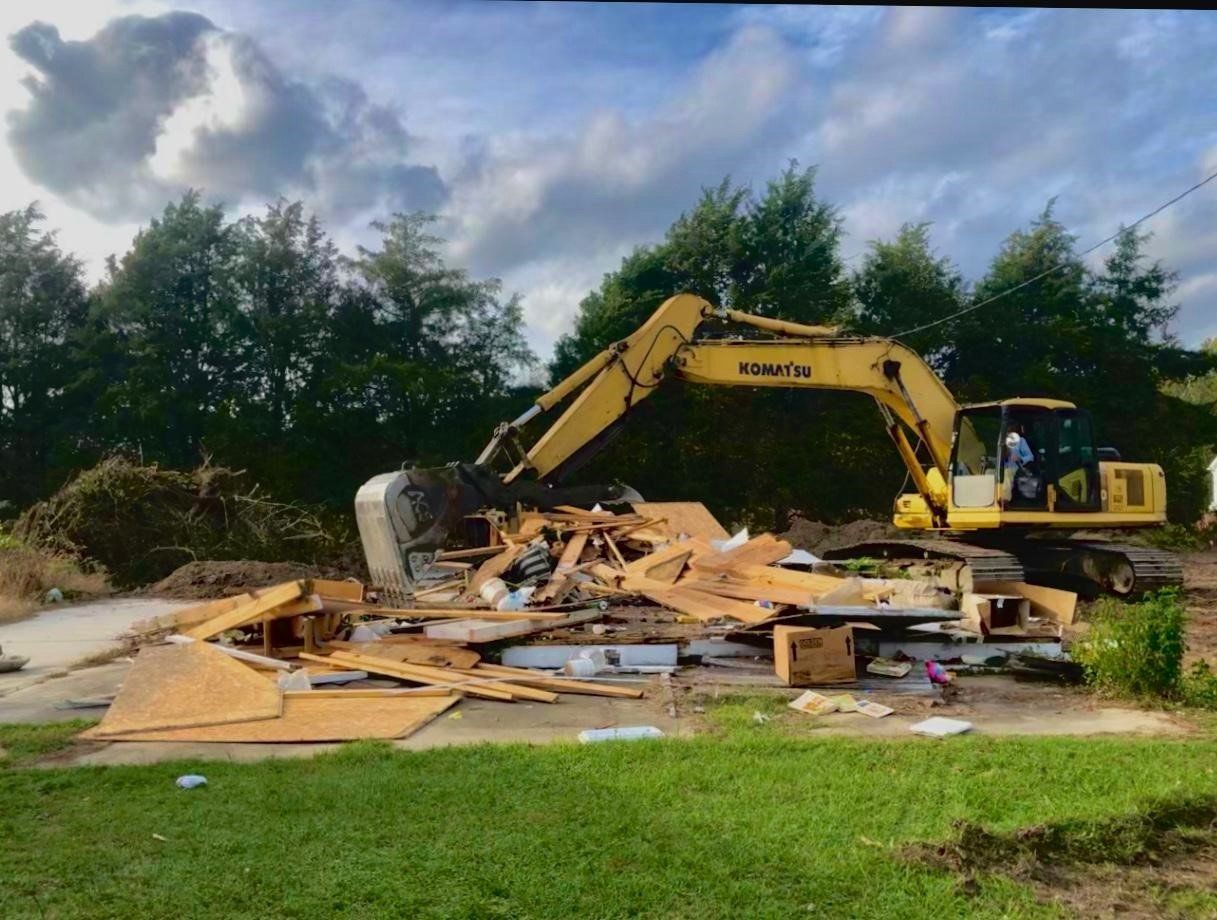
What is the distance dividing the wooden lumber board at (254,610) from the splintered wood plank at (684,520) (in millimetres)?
5325

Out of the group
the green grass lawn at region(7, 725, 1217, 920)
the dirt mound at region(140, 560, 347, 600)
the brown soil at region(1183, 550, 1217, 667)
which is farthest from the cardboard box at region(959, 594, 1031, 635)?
the dirt mound at region(140, 560, 347, 600)

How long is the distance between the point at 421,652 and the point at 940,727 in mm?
4476

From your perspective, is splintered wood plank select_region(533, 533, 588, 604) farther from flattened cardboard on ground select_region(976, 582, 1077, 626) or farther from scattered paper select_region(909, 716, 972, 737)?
flattened cardboard on ground select_region(976, 582, 1077, 626)

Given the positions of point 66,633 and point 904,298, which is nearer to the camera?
point 66,633

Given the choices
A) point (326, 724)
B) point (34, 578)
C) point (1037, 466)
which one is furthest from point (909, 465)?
point (34, 578)

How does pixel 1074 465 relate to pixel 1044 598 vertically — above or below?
above

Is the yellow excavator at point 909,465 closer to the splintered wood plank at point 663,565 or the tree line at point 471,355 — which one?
the splintered wood plank at point 663,565

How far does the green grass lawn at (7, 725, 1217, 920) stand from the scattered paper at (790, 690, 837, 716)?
1087mm

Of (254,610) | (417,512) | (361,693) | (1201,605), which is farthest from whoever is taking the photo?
(1201,605)

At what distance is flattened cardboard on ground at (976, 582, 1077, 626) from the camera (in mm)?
11492

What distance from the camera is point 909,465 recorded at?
1535cm

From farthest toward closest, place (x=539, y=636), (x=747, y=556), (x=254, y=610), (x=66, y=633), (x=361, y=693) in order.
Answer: (x=66, y=633), (x=747, y=556), (x=254, y=610), (x=539, y=636), (x=361, y=693)

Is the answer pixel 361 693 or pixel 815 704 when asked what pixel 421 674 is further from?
pixel 815 704

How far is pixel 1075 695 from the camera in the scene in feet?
26.7
